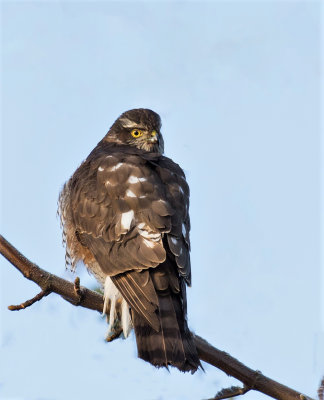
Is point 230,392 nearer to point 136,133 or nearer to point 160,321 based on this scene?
point 160,321

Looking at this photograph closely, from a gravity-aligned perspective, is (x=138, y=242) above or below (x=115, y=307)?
above

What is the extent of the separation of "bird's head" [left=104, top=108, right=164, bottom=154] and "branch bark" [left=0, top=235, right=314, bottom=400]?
2.38m

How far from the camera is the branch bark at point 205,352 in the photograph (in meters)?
4.06

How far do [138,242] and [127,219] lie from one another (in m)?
0.26

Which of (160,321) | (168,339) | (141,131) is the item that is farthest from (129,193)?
(141,131)

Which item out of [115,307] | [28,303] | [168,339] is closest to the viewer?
[28,303]

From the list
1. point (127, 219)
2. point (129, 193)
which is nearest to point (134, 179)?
point (129, 193)

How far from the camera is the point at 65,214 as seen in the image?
18.5 ft

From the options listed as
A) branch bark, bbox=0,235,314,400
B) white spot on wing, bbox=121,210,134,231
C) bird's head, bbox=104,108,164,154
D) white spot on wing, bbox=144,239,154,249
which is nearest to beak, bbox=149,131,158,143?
bird's head, bbox=104,108,164,154

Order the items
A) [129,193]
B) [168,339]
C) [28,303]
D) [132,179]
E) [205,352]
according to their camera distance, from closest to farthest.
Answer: [28,303] < [168,339] < [205,352] < [129,193] < [132,179]

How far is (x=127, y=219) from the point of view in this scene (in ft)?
16.0

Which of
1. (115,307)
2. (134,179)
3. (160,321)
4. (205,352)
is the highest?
(134,179)

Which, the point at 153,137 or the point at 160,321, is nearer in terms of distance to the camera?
the point at 160,321

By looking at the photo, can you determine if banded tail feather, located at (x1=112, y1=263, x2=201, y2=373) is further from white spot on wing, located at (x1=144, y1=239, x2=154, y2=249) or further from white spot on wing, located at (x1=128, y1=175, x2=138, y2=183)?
white spot on wing, located at (x1=128, y1=175, x2=138, y2=183)
